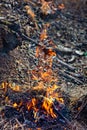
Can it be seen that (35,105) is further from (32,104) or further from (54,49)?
(54,49)

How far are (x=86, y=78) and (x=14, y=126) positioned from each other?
130 cm

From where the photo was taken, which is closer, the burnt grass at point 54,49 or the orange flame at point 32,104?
the orange flame at point 32,104

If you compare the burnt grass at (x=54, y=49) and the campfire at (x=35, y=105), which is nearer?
the campfire at (x=35, y=105)

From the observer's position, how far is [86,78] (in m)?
4.07

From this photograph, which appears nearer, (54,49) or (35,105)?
(35,105)

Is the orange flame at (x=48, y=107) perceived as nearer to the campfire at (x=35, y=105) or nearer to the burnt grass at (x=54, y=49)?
the campfire at (x=35, y=105)

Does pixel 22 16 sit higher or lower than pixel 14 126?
higher

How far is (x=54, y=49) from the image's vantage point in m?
4.46

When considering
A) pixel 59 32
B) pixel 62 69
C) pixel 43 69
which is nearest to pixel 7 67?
pixel 43 69

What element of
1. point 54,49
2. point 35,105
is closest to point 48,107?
point 35,105

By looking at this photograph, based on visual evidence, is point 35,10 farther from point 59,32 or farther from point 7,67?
point 7,67

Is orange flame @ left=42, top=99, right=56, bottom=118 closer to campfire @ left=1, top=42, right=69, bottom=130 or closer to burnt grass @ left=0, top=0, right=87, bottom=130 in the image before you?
campfire @ left=1, top=42, right=69, bottom=130

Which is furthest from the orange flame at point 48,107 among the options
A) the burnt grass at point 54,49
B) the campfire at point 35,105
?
the burnt grass at point 54,49

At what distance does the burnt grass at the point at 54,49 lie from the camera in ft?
11.6
